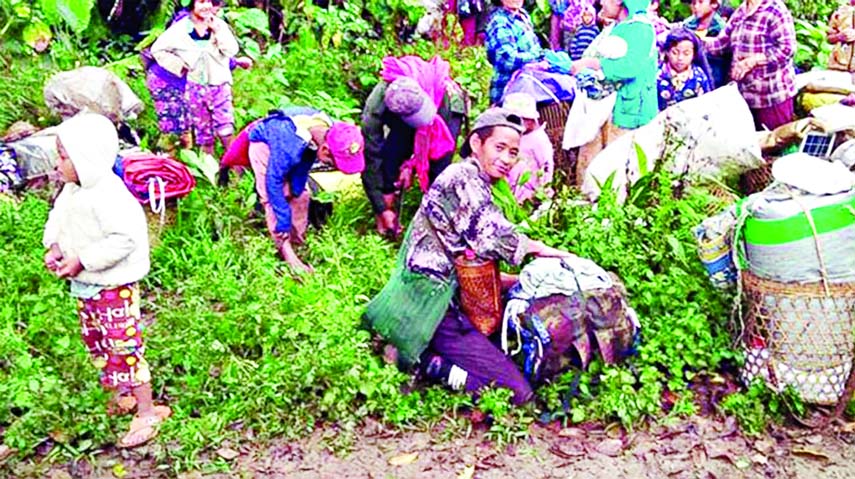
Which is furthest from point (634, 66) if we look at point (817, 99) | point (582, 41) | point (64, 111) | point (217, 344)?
point (64, 111)

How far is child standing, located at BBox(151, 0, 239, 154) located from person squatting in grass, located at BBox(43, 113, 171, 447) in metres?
2.62

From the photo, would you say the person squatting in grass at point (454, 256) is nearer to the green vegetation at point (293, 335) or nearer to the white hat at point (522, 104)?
the green vegetation at point (293, 335)

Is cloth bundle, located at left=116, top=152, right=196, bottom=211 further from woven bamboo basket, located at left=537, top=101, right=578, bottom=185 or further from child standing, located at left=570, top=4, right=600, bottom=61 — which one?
child standing, located at left=570, top=4, right=600, bottom=61

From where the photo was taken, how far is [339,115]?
7.74 metres

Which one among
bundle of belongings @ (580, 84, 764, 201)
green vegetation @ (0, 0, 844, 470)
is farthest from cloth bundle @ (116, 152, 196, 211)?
bundle of belongings @ (580, 84, 764, 201)

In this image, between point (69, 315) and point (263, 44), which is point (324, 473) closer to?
point (69, 315)

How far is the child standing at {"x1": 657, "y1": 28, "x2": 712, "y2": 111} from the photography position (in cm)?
687

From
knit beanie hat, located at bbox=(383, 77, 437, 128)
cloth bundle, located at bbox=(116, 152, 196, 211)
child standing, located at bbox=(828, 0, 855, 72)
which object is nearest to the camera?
knit beanie hat, located at bbox=(383, 77, 437, 128)

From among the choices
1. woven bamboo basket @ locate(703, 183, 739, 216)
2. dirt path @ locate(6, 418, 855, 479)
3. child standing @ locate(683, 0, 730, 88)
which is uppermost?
child standing @ locate(683, 0, 730, 88)

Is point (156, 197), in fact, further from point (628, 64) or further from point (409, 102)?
point (628, 64)

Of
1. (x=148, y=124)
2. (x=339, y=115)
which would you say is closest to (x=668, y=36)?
(x=339, y=115)

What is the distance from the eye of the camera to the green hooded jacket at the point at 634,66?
631 cm

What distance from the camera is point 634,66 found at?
20.8 ft

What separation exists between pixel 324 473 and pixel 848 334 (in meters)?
2.50
